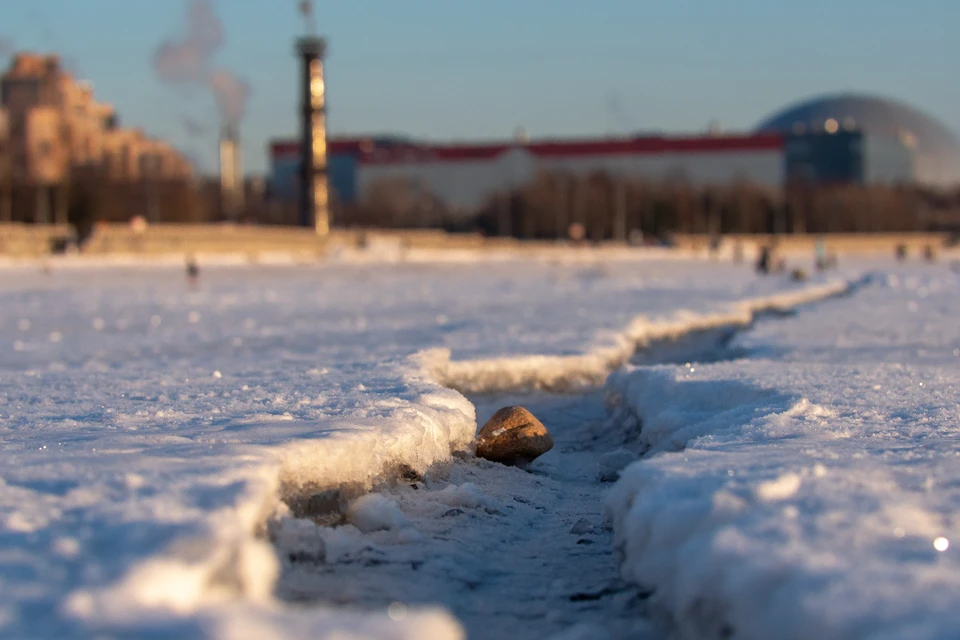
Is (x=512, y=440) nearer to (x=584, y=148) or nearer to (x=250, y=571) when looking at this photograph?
(x=250, y=571)

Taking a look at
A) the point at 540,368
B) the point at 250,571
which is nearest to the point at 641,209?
the point at 540,368

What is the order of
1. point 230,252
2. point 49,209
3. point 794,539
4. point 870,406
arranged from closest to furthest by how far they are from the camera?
point 794,539
point 870,406
point 230,252
point 49,209

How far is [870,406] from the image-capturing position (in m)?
8.87

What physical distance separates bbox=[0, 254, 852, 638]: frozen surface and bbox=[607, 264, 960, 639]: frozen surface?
1146 millimetres

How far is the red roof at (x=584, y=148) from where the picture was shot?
429 feet

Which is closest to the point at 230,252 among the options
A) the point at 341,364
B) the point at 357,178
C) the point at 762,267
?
the point at 762,267

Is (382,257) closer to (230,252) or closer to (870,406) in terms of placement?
(230,252)

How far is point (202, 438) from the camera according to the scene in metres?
7.45

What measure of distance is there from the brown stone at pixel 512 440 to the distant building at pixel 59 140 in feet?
220

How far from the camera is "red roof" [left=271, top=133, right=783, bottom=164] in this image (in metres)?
131

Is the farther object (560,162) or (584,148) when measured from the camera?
(584,148)

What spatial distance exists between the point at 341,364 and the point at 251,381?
5.58 feet

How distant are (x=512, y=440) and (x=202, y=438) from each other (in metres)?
2.51

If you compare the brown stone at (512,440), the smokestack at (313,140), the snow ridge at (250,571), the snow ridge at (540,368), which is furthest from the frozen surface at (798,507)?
the smokestack at (313,140)
